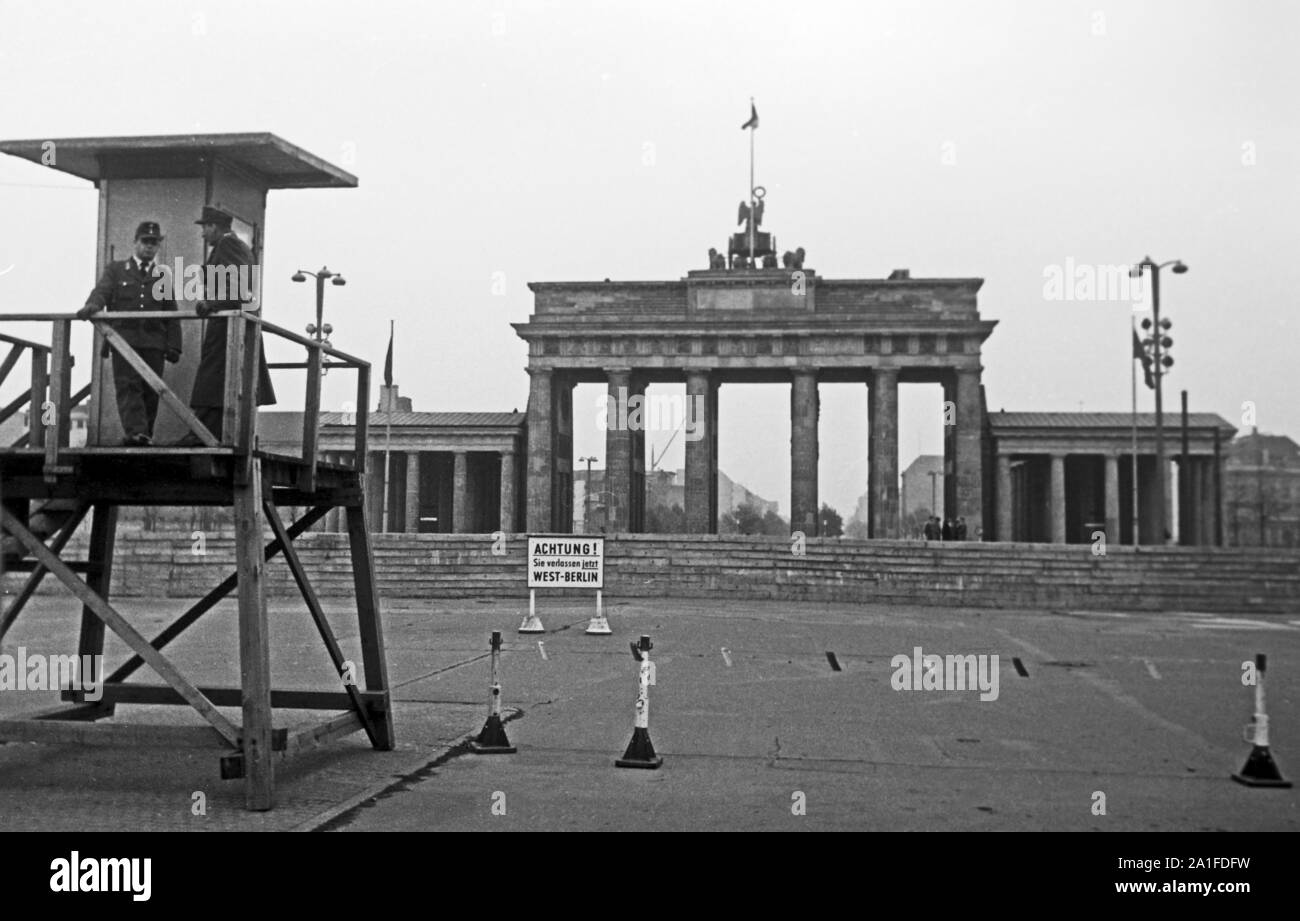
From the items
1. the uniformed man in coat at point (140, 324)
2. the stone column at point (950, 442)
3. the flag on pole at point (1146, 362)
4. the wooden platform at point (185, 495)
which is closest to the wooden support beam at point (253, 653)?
the wooden platform at point (185, 495)

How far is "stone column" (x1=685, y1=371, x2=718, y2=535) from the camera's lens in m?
62.1

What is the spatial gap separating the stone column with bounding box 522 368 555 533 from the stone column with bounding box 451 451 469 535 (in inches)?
242

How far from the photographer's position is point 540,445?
6406cm

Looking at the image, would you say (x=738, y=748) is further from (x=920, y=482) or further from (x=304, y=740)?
(x=920, y=482)

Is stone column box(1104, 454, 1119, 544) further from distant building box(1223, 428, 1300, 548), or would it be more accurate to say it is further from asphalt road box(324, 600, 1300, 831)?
asphalt road box(324, 600, 1300, 831)

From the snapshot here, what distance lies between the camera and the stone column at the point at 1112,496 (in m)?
64.2

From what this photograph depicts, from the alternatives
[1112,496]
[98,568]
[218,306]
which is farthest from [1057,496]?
[218,306]

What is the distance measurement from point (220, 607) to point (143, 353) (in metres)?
21.3

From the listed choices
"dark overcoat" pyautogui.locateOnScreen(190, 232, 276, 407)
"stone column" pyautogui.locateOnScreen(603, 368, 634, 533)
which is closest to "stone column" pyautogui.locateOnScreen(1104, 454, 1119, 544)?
"stone column" pyautogui.locateOnScreen(603, 368, 634, 533)
